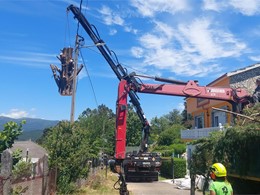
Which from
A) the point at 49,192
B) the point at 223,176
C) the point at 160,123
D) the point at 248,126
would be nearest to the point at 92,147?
the point at 49,192

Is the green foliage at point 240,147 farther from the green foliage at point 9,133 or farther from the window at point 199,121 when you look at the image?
the window at point 199,121

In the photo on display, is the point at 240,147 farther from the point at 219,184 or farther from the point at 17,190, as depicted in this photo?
the point at 17,190

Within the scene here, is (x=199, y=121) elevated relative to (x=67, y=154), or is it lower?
elevated

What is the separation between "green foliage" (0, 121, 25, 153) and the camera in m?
7.58

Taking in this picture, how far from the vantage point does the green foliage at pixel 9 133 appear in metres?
7.58

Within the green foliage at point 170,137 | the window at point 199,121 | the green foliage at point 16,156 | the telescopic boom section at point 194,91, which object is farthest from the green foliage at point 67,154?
the green foliage at point 170,137

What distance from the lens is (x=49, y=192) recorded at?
11.4m

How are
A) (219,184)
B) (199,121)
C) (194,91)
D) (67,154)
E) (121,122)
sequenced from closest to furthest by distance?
(219,184) < (67,154) < (121,122) < (194,91) < (199,121)

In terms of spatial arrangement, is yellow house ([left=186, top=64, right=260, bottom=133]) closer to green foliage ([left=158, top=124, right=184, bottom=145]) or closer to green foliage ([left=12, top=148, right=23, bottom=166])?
green foliage ([left=158, top=124, right=184, bottom=145])

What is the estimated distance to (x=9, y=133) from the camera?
7652 millimetres

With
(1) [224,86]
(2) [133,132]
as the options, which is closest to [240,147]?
(1) [224,86]

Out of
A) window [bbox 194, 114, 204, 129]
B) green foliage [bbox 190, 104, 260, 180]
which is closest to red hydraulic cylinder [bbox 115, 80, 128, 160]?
green foliage [bbox 190, 104, 260, 180]

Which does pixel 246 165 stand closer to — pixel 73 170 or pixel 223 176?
pixel 223 176

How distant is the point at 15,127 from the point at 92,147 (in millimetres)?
12304
